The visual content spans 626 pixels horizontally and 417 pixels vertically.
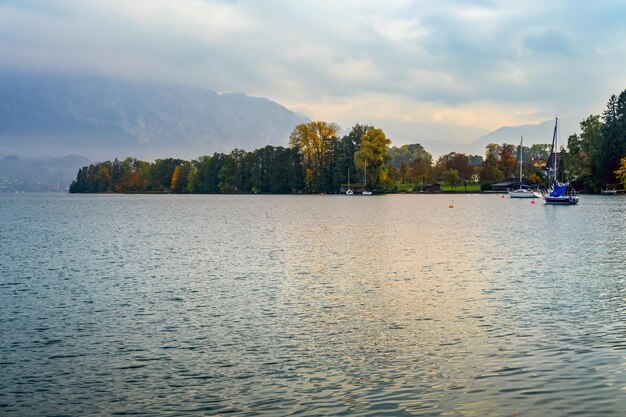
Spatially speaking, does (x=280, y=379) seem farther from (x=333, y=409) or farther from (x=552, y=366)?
(x=552, y=366)

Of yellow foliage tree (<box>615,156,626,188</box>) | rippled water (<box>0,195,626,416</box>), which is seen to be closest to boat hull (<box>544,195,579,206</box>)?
yellow foliage tree (<box>615,156,626,188</box>)

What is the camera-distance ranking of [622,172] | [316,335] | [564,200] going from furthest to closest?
[622,172] < [564,200] < [316,335]

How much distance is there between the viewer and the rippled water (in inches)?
582

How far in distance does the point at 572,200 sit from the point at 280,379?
128 meters

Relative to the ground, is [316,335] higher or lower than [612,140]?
lower

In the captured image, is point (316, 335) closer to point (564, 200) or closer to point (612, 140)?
point (564, 200)

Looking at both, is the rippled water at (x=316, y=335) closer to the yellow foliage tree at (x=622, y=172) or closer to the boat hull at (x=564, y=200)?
the boat hull at (x=564, y=200)

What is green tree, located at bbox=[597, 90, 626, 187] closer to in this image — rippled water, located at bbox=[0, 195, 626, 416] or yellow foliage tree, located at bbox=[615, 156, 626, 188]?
yellow foliage tree, located at bbox=[615, 156, 626, 188]

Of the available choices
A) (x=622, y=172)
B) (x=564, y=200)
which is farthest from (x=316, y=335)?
(x=622, y=172)

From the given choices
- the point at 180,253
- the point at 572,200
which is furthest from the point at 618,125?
the point at 180,253

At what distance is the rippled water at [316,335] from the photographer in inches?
582

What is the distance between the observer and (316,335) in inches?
827

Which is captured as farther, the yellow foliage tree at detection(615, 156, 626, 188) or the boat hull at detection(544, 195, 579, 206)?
the yellow foliage tree at detection(615, 156, 626, 188)

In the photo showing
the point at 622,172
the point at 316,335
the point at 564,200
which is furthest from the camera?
the point at 622,172
